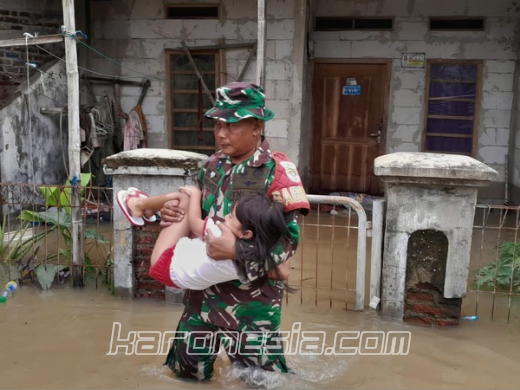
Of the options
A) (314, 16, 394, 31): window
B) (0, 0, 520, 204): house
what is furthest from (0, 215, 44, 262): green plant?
(314, 16, 394, 31): window

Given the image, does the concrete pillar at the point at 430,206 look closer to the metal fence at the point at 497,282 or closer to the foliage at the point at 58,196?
the metal fence at the point at 497,282

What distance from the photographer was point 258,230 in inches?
85.9

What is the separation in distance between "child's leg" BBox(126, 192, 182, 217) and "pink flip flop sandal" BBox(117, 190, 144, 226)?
0.5 inches

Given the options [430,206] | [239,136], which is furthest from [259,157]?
[430,206]

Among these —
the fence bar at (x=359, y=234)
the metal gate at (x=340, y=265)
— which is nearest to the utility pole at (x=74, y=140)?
the metal gate at (x=340, y=265)

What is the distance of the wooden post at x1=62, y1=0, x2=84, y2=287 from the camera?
14.3 feet

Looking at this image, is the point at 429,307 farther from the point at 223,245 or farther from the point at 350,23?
the point at 350,23

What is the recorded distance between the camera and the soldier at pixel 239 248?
2281 millimetres

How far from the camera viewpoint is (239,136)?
2.33 meters

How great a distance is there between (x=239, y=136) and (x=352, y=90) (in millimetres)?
6332

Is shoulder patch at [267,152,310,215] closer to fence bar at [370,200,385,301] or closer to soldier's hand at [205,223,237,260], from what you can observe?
soldier's hand at [205,223,237,260]

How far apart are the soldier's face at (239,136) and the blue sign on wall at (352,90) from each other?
623cm

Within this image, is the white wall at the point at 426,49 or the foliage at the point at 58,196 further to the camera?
the white wall at the point at 426,49

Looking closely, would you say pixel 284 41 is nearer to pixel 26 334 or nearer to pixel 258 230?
pixel 26 334
